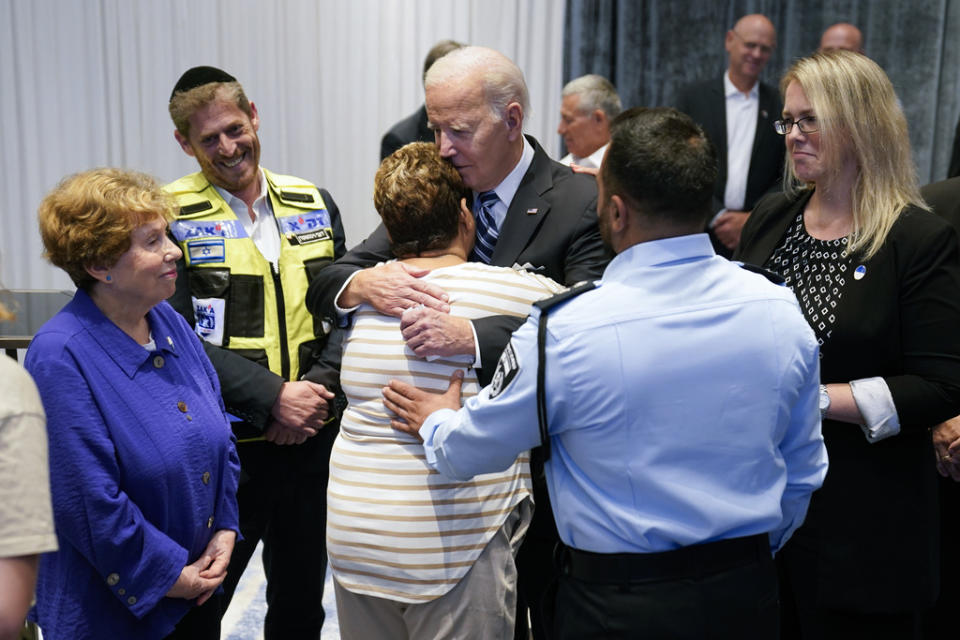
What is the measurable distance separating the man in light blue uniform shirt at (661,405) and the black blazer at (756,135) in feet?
10.5

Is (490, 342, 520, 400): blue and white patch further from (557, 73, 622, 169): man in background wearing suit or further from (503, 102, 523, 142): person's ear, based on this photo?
(557, 73, 622, 169): man in background wearing suit

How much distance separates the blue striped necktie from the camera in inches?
86.4

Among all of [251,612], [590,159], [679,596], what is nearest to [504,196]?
[679,596]

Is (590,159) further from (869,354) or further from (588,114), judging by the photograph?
(869,354)

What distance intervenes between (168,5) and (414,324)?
15.7ft

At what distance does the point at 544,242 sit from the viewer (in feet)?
6.97

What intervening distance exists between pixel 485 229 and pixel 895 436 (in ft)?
3.22

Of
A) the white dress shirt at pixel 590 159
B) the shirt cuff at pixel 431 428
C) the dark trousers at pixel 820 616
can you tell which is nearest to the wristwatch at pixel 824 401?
the dark trousers at pixel 820 616

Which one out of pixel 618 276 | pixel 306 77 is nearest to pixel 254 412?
pixel 618 276

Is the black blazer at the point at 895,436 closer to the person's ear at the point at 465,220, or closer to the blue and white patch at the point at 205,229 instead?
the person's ear at the point at 465,220

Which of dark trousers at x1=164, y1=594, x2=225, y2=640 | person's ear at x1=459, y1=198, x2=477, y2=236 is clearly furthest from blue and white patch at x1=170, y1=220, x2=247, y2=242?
dark trousers at x1=164, y1=594, x2=225, y2=640

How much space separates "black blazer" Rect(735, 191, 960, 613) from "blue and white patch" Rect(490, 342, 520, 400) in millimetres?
857

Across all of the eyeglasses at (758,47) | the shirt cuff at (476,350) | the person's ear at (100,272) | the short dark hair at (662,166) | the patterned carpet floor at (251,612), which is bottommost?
the patterned carpet floor at (251,612)

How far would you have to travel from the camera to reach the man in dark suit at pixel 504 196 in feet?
6.94
